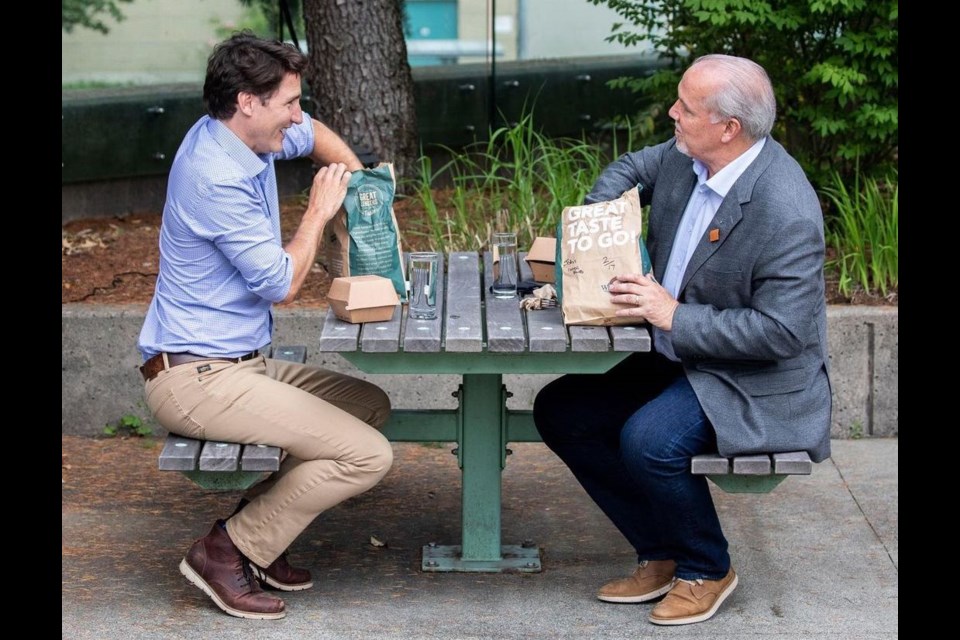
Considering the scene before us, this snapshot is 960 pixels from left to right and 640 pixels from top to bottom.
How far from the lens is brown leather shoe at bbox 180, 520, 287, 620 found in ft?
13.2

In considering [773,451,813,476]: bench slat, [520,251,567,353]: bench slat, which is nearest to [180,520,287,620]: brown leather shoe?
[520,251,567,353]: bench slat

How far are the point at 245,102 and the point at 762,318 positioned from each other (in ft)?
5.10

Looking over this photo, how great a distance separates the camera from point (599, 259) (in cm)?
385

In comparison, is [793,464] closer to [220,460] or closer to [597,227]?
[597,227]

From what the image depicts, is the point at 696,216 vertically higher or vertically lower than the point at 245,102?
lower

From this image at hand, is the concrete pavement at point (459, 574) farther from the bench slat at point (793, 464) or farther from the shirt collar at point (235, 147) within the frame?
the shirt collar at point (235, 147)

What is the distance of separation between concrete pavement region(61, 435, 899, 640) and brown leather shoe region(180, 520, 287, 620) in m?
0.04

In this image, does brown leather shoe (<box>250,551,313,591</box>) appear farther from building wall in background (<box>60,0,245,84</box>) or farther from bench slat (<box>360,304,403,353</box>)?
building wall in background (<box>60,0,245,84</box>)

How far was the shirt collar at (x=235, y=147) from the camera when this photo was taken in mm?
3916

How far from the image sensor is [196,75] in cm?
854

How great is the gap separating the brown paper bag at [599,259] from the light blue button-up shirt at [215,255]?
2.60 ft

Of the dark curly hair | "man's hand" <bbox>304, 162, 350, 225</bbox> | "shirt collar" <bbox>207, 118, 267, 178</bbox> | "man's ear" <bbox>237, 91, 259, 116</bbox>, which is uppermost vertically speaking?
the dark curly hair

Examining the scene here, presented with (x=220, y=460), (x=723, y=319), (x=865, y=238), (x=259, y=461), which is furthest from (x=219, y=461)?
A: (x=865, y=238)

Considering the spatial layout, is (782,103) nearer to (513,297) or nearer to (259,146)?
(513,297)
